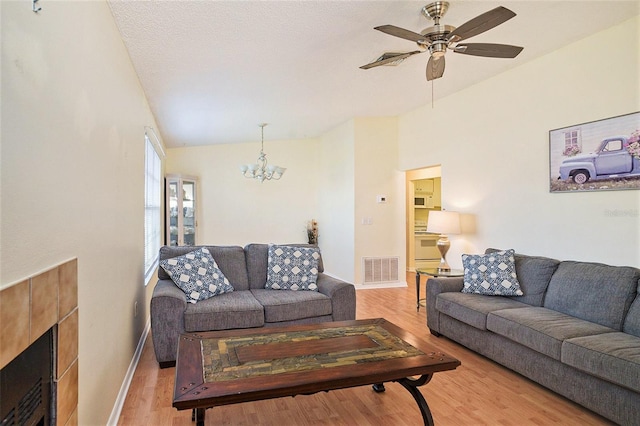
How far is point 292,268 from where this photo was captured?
376 centimetres

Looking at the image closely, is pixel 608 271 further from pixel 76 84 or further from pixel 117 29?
pixel 117 29

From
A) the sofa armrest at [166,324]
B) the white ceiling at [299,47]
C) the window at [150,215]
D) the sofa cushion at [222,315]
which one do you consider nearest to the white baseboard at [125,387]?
the sofa armrest at [166,324]

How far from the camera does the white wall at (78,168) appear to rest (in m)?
1.01

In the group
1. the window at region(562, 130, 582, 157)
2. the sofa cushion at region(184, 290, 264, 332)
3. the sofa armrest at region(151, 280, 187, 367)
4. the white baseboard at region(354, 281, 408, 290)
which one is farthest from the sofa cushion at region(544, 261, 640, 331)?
the white baseboard at region(354, 281, 408, 290)

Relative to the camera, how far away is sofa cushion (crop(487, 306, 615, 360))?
8.15 ft

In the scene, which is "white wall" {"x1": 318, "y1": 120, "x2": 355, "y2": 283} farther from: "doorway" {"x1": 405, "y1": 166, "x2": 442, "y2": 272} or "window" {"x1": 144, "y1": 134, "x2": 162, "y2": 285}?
"window" {"x1": 144, "y1": 134, "x2": 162, "y2": 285}

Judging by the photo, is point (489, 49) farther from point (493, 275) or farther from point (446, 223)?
point (446, 223)

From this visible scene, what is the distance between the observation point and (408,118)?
609 centimetres

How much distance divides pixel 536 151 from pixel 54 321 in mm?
4252

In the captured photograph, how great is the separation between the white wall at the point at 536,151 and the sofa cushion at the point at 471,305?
888 mm

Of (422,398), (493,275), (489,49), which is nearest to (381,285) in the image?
(493,275)

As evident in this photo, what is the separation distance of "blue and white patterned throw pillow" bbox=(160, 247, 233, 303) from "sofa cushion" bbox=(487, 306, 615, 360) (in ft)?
7.71

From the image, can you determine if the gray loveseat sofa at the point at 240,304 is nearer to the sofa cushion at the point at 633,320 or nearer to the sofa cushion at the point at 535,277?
the sofa cushion at the point at 535,277

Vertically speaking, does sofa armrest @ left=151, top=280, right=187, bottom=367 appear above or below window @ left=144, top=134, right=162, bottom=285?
below
